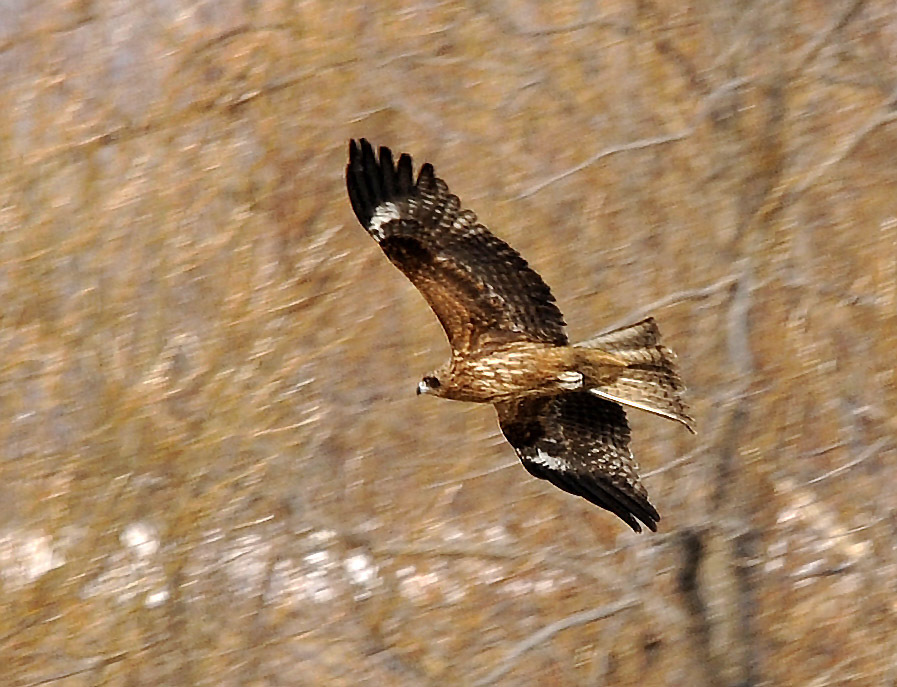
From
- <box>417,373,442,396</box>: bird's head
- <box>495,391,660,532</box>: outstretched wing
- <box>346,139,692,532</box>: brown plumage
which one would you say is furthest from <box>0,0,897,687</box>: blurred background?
<box>417,373,442,396</box>: bird's head

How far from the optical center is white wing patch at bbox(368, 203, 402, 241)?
5.57 metres

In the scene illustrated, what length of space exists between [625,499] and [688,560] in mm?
2081

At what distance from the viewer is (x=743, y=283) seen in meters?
7.78

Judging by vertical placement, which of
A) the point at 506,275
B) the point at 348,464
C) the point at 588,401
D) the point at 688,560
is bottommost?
the point at 688,560

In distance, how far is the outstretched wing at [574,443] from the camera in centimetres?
591

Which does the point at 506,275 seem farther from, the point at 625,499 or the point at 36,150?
the point at 36,150

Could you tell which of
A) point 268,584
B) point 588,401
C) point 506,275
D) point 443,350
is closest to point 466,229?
point 506,275

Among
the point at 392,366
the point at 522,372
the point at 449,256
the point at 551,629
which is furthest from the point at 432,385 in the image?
the point at 551,629

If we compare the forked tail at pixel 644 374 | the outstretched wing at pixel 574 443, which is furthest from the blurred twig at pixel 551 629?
the forked tail at pixel 644 374

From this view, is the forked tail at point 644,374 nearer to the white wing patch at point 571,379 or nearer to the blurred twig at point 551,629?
the white wing patch at point 571,379

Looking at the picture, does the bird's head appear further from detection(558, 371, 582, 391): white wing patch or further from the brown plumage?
detection(558, 371, 582, 391): white wing patch

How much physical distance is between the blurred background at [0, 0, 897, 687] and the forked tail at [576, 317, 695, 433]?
1.88 meters

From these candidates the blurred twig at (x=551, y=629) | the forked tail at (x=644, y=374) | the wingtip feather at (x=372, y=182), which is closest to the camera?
the wingtip feather at (x=372, y=182)

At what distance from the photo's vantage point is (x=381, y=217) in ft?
18.3
